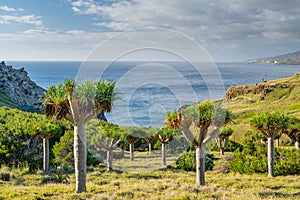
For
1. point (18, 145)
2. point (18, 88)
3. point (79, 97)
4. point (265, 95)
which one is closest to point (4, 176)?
point (18, 145)

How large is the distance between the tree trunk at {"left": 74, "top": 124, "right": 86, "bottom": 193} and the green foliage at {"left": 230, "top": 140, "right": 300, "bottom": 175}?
15081 millimetres

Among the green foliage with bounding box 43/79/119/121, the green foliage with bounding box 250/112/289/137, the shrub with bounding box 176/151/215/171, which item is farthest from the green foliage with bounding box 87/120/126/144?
the green foliage with bounding box 250/112/289/137

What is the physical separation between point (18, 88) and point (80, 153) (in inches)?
2736

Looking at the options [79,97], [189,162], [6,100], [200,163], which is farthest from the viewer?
[6,100]

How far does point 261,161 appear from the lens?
2381 cm

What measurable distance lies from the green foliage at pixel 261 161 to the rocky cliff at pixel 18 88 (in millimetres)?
52201

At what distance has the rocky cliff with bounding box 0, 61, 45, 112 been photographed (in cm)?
7088

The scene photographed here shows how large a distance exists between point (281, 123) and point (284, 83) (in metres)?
119

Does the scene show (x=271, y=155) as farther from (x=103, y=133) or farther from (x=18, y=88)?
(x=18, y=88)

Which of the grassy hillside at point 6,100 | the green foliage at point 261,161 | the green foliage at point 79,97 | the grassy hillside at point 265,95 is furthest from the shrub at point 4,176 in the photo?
the grassy hillside at point 265,95

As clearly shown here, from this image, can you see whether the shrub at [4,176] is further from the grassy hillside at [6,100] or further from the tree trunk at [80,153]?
the grassy hillside at [6,100]

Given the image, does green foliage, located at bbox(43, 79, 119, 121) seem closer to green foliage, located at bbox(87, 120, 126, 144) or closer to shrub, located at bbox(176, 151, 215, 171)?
green foliage, located at bbox(87, 120, 126, 144)

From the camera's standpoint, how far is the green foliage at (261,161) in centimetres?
2291

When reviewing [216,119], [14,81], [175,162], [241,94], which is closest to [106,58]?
[216,119]
